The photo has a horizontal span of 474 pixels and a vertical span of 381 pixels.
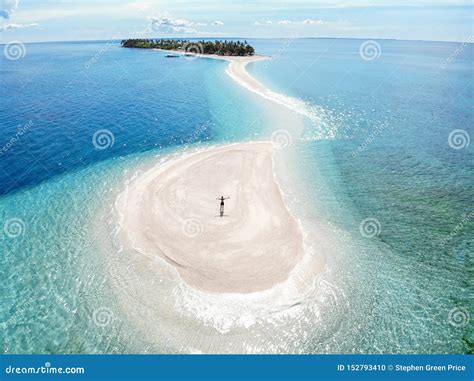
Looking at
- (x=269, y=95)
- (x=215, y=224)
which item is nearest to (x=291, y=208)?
(x=215, y=224)

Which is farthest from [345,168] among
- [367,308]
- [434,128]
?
[434,128]

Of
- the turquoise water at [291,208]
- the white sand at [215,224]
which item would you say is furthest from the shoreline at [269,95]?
the white sand at [215,224]

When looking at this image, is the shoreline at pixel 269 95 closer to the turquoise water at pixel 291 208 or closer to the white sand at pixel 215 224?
the turquoise water at pixel 291 208

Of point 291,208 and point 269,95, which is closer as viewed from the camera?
point 291,208

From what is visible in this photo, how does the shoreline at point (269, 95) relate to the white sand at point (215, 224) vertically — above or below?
below

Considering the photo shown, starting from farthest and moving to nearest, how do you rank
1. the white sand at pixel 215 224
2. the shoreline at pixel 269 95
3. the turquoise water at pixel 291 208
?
the shoreline at pixel 269 95, the white sand at pixel 215 224, the turquoise water at pixel 291 208

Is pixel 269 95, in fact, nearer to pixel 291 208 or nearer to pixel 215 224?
pixel 291 208

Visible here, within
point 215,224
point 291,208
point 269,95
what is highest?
point 215,224
